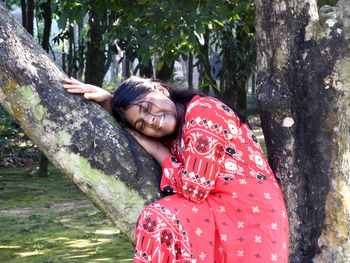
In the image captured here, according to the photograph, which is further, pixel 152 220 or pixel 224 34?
pixel 224 34

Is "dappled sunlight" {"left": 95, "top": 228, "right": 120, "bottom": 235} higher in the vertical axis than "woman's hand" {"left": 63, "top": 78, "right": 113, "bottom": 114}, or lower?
lower

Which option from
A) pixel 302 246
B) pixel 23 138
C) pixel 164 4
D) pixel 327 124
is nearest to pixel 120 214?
pixel 302 246

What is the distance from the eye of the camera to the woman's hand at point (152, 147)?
228cm

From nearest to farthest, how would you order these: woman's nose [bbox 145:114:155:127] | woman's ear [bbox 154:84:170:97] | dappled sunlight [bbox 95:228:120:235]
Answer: woman's nose [bbox 145:114:155:127], woman's ear [bbox 154:84:170:97], dappled sunlight [bbox 95:228:120:235]

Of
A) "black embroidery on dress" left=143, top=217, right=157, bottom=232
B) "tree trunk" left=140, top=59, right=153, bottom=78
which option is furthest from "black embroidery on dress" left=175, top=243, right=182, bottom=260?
"tree trunk" left=140, top=59, right=153, bottom=78

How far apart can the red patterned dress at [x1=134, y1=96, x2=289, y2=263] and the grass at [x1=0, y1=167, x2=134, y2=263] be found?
2722 millimetres

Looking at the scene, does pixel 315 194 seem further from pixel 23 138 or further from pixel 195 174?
pixel 23 138

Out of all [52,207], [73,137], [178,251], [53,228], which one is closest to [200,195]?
[178,251]

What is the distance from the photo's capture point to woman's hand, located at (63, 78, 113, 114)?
7.23 ft

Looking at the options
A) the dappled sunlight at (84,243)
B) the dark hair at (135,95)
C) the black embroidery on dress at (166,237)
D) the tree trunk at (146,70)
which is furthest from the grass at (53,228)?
the black embroidery on dress at (166,237)

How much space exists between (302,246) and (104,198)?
0.93m

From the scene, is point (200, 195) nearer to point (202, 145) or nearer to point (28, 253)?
point (202, 145)

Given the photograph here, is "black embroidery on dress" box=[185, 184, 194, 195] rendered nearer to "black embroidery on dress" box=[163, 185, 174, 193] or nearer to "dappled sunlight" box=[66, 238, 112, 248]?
"black embroidery on dress" box=[163, 185, 174, 193]

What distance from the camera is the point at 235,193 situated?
7.16 ft
